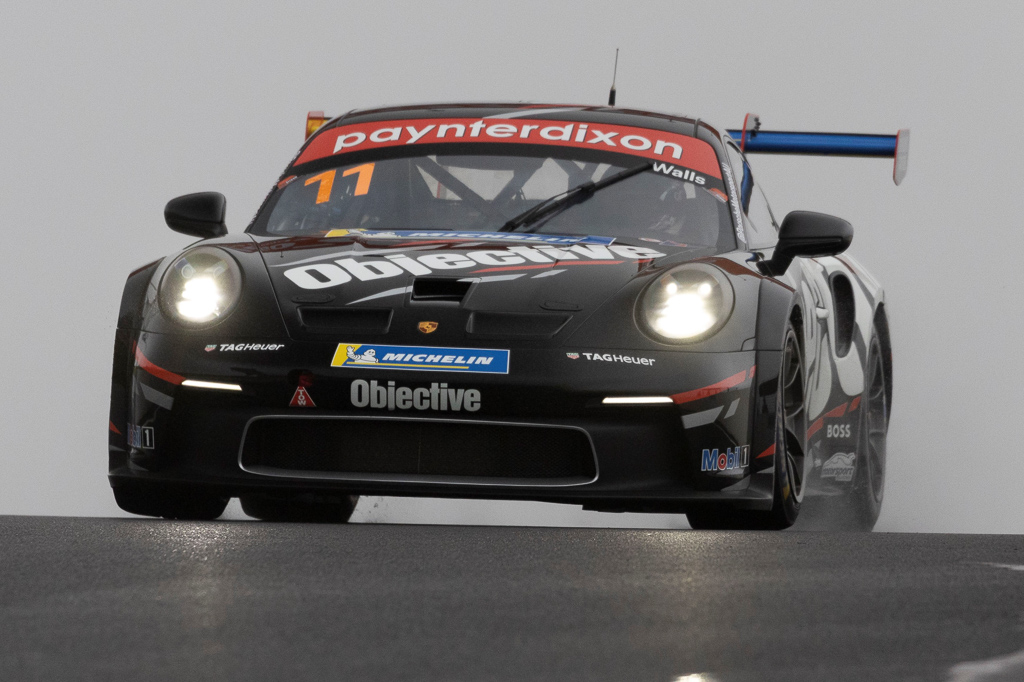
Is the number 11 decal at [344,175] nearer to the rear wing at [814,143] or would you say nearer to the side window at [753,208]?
the side window at [753,208]

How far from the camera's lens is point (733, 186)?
558 centimetres

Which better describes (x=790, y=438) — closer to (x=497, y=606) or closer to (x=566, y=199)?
(x=566, y=199)

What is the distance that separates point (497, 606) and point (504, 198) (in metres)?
2.79

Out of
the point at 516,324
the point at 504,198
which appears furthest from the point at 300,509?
the point at 516,324

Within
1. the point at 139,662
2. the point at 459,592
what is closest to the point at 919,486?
the point at 459,592

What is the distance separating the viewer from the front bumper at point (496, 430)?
4.23 metres

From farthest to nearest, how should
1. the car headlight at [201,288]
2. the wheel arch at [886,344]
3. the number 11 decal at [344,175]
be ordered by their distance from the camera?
the wheel arch at [886,344]
the number 11 decal at [344,175]
the car headlight at [201,288]

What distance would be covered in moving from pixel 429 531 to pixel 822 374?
6.89 ft

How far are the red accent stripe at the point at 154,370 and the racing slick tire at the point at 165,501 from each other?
27 cm

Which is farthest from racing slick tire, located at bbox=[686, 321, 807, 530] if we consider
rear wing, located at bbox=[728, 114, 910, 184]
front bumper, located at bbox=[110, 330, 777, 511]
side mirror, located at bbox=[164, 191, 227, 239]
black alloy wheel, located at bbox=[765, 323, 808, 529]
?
rear wing, located at bbox=[728, 114, 910, 184]

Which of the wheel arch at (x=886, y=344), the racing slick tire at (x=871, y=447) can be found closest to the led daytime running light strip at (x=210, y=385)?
the racing slick tire at (x=871, y=447)

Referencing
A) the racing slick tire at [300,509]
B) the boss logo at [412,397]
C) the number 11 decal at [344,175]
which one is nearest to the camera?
the boss logo at [412,397]

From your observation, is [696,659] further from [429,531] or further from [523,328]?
[523,328]

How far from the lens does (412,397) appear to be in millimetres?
4227
